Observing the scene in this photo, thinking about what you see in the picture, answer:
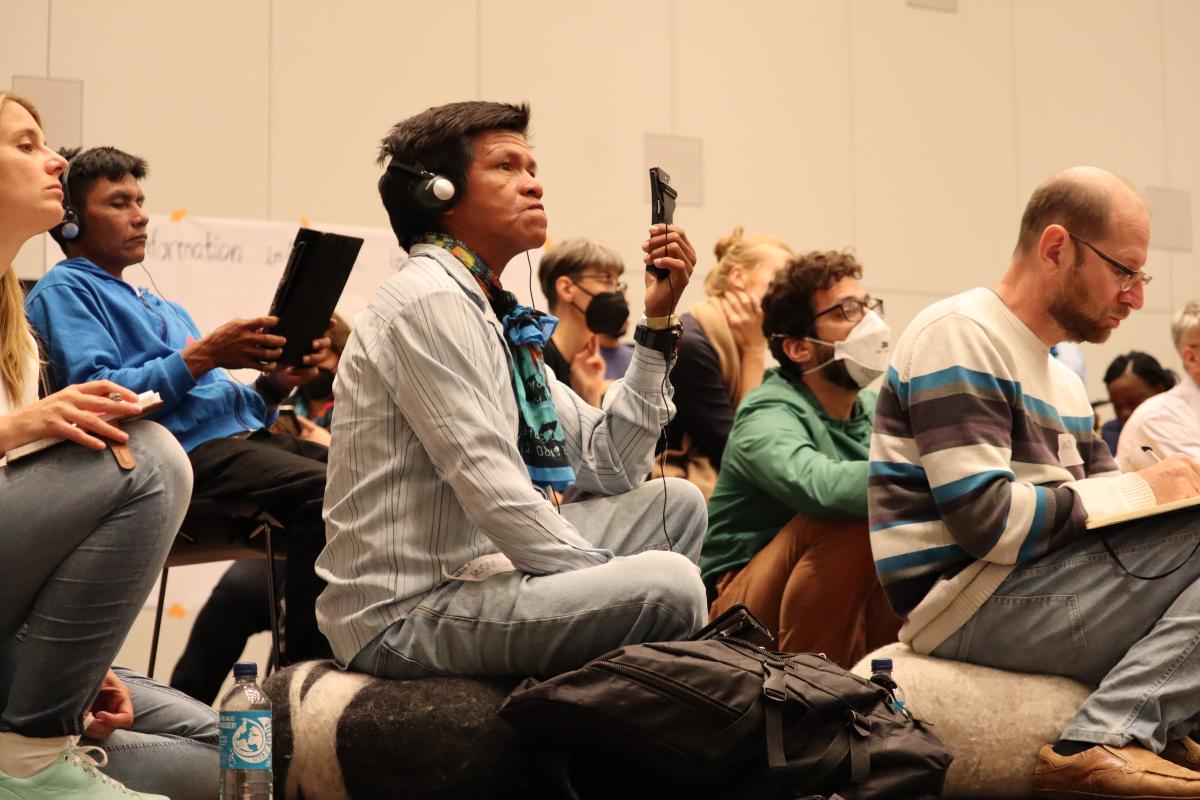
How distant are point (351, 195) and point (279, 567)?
183 centimetres

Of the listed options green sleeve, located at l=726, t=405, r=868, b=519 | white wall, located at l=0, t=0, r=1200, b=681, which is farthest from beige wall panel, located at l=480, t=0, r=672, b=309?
green sleeve, located at l=726, t=405, r=868, b=519

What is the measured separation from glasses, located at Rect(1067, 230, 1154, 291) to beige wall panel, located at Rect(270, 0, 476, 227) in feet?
10.0

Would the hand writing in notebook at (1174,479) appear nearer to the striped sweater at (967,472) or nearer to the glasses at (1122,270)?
the striped sweater at (967,472)

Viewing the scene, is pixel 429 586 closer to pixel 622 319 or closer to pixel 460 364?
pixel 460 364

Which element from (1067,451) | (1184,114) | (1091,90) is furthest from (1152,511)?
(1184,114)

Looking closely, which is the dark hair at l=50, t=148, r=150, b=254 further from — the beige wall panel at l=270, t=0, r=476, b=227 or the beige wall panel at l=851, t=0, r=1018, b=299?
the beige wall panel at l=851, t=0, r=1018, b=299

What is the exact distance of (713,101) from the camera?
5859mm

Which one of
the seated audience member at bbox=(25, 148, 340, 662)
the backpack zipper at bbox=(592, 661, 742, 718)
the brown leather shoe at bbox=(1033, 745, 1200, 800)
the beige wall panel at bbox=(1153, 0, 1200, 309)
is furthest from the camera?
the beige wall panel at bbox=(1153, 0, 1200, 309)

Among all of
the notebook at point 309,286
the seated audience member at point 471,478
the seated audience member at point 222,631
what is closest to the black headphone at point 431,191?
the seated audience member at point 471,478

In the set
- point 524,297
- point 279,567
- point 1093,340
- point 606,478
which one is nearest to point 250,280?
point 524,297

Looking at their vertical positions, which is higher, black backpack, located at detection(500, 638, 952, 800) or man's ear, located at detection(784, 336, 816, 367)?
man's ear, located at detection(784, 336, 816, 367)

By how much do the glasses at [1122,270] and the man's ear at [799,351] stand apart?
2.85ft

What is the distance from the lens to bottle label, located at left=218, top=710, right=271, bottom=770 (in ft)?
6.67

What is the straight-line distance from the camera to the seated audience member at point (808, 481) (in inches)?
125
